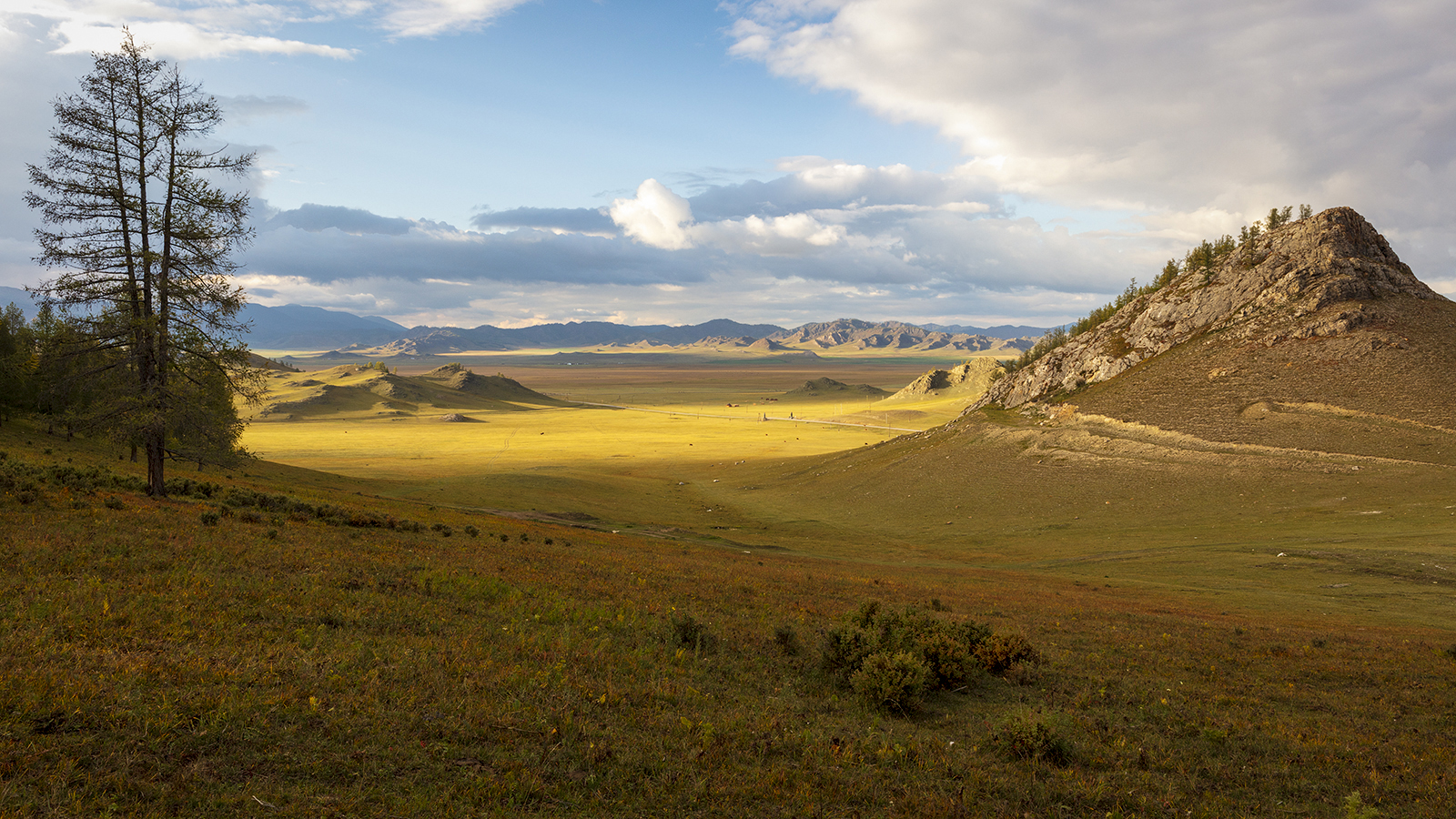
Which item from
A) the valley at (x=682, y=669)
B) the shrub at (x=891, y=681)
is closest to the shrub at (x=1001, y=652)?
the valley at (x=682, y=669)

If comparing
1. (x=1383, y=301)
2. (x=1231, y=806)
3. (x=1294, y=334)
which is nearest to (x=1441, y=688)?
(x=1231, y=806)

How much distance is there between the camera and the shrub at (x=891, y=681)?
1151 cm

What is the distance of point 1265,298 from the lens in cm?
7144

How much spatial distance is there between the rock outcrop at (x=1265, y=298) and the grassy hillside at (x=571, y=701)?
2427 inches

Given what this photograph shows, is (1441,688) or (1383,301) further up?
(1383,301)

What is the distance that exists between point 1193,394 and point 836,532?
1567 inches

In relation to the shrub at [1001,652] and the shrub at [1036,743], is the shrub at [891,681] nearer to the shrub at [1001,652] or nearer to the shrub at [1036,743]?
the shrub at [1036,743]

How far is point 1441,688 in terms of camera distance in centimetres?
1416

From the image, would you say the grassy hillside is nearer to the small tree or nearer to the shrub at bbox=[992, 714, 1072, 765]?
the shrub at bbox=[992, 714, 1072, 765]

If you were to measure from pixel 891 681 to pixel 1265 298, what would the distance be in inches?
3258

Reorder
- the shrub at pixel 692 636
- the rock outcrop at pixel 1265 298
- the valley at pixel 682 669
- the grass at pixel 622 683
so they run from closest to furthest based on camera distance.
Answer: the grass at pixel 622 683 → the valley at pixel 682 669 → the shrub at pixel 692 636 → the rock outcrop at pixel 1265 298

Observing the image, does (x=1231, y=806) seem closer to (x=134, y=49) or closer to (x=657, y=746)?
(x=657, y=746)

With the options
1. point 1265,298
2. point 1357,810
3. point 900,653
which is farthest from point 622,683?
point 1265,298

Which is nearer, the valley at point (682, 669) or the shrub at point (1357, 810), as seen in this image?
the valley at point (682, 669)
